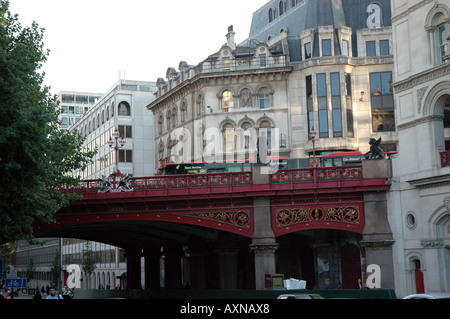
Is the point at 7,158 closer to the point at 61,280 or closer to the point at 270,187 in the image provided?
the point at 270,187

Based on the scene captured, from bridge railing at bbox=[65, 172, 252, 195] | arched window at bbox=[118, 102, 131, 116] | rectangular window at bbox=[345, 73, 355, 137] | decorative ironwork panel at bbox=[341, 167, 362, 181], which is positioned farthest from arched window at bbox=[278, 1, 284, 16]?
decorative ironwork panel at bbox=[341, 167, 362, 181]

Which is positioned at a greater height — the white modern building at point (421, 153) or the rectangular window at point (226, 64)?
the rectangular window at point (226, 64)

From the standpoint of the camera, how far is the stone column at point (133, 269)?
67431 millimetres

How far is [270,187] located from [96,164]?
221 ft

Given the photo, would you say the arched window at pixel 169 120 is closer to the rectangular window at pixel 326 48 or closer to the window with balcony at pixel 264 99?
the window with balcony at pixel 264 99

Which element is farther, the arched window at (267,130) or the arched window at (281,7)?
the arched window at (281,7)

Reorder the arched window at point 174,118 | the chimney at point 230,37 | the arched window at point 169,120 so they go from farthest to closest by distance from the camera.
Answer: the chimney at point 230,37 → the arched window at point 169,120 → the arched window at point 174,118

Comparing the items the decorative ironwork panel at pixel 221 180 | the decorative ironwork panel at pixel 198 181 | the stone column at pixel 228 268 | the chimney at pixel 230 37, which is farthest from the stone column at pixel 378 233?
the chimney at pixel 230 37

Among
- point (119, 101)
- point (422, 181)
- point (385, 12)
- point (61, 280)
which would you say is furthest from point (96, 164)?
point (422, 181)

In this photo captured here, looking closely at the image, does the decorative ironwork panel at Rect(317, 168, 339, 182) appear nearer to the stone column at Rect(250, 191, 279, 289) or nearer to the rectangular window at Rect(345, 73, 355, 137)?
the stone column at Rect(250, 191, 279, 289)

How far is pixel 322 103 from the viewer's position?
65.7 metres

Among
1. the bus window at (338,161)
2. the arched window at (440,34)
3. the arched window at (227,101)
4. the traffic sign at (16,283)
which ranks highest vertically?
the arched window at (227,101)

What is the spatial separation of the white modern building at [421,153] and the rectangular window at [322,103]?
24906mm

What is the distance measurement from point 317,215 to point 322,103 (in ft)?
86.2
